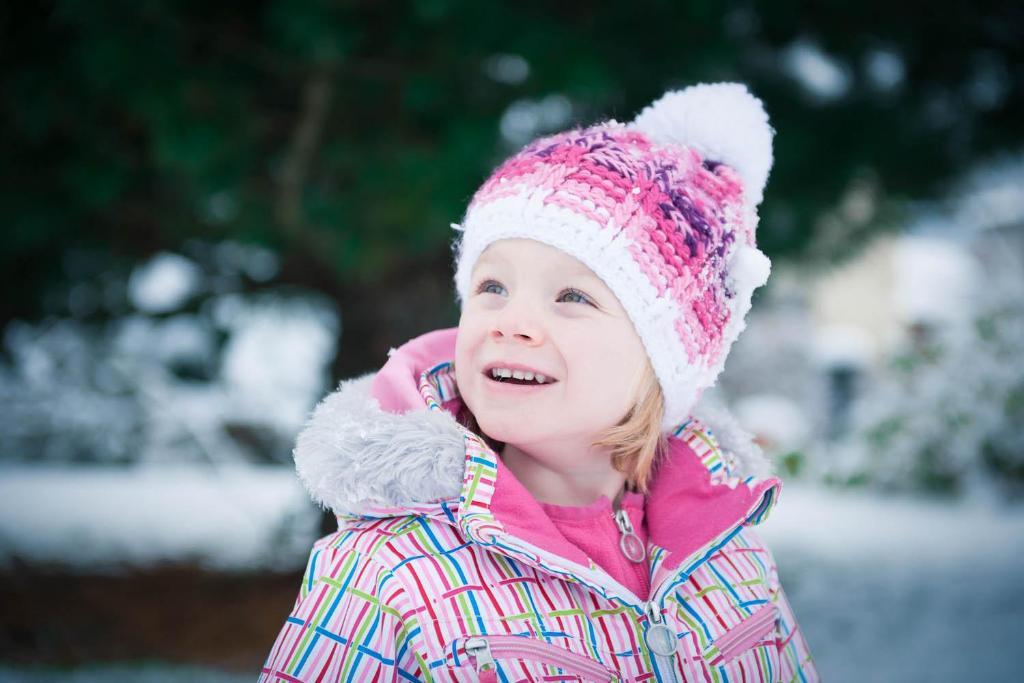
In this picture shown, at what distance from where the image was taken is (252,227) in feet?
12.1

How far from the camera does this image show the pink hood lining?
Result: 1.29 m

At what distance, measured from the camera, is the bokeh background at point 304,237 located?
112 inches

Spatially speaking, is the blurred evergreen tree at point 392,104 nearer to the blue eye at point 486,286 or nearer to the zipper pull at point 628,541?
the blue eye at point 486,286

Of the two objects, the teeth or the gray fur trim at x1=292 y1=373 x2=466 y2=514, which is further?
the teeth

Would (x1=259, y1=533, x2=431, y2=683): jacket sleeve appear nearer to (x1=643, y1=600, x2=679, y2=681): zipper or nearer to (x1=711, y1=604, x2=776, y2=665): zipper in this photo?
(x1=643, y1=600, x2=679, y2=681): zipper

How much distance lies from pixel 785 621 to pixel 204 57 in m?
2.62

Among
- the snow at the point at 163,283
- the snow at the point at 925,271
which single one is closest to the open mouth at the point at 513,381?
the snow at the point at 163,283

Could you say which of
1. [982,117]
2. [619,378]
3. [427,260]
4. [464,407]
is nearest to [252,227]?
[427,260]

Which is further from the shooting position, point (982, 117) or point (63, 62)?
point (982, 117)

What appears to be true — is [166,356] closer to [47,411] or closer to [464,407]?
[47,411]

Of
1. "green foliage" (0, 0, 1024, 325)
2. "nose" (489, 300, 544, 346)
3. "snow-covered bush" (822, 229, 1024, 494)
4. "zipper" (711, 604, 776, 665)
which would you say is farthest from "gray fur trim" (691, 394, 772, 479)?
"snow-covered bush" (822, 229, 1024, 494)

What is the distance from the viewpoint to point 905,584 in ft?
15.3

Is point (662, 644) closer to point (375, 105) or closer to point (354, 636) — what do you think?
point (354, 636)

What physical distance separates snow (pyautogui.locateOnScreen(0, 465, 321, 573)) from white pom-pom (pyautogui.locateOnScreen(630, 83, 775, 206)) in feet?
10.4
